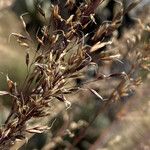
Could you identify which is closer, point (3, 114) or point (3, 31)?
point (3, 114)

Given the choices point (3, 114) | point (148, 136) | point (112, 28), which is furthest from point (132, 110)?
point (112, 28)

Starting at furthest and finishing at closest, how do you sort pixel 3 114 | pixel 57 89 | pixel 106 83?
pixel 106 83 → pixel 3 114 → pixel 57 89

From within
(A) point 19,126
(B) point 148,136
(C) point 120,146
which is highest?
(A) point 19,126

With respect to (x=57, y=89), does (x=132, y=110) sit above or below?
below

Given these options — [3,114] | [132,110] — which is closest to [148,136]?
[132,110]

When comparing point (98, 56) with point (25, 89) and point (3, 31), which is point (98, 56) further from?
point (3, 31)

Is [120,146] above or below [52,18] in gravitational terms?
below

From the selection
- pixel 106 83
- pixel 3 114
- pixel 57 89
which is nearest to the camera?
pixel 57 89

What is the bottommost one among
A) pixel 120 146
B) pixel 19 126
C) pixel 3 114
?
pixel 120 146

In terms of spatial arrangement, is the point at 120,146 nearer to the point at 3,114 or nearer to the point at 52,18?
the point at 3,114
